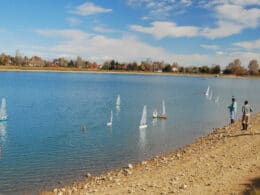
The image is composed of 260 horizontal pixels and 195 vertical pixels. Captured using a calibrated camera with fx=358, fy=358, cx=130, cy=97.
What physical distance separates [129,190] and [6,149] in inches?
555

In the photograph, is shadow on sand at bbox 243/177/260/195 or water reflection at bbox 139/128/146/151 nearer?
shadow on sand at bbox 243/177/260/195

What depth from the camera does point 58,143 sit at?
27.8 m

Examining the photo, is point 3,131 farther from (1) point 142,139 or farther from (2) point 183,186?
(2) point 183,186

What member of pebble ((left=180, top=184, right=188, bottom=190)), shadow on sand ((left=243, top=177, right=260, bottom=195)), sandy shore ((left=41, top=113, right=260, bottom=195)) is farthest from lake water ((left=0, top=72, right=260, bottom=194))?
shadow on sand ((left=243, top=177, right=260, bottom=195))

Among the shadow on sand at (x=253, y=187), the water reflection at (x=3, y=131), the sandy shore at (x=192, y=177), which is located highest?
the shadow on sand at (x=253, y=187)

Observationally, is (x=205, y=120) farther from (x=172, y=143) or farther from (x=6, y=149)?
(x=6, y=149)

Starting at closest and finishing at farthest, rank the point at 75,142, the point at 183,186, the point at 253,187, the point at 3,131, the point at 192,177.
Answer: the point at 253,187
the point at 183,186
the point at 192,177
the point at 75,142
the point at 3,131

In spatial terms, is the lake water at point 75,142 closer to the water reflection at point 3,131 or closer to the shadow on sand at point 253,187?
the water reflection at point 3,131

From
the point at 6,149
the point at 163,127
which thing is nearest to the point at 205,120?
the point at 163,127

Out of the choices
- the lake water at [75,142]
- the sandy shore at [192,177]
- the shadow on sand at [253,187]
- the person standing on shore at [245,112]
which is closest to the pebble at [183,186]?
the sandy shore at [192,177]

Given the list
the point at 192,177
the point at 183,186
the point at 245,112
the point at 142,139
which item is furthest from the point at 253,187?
the point at 142,139

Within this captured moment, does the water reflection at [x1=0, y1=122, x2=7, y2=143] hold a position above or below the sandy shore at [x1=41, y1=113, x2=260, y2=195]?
below

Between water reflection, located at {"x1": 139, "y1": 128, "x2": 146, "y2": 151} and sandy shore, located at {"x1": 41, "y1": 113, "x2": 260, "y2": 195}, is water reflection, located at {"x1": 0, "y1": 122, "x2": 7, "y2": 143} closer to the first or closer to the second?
water reflection, located at {"x1": 139, "y1": 128, "x2": 146, "y2": 151}

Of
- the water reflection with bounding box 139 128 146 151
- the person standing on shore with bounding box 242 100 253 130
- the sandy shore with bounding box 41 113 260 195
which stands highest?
the person standing on shore with bounding box 242 100 253 130
